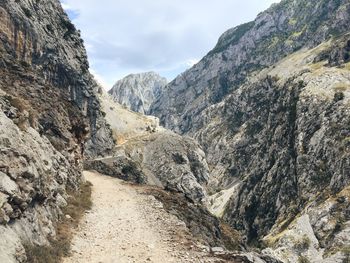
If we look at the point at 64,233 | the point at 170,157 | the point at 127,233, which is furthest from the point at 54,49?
the point at 64,233

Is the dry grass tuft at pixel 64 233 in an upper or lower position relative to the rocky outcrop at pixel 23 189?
lower

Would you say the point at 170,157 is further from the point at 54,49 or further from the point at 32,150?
the point at 32,150

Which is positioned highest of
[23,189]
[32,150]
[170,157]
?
[32,150]

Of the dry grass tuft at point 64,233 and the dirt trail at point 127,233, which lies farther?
the dirt trail at point 127,233

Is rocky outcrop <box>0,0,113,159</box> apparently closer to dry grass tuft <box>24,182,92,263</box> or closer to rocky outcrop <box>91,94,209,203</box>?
rocky outcrop <box>91,94,209,203</box>

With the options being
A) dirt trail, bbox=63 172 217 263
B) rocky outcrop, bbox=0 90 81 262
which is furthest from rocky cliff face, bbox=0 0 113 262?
dirt trail, bbox=63 172 217 263

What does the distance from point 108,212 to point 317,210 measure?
313 ft

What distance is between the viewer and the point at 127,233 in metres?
26.3

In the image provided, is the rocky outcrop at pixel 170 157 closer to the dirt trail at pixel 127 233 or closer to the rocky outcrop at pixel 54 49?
the rocky outcrop at pixel 54 49

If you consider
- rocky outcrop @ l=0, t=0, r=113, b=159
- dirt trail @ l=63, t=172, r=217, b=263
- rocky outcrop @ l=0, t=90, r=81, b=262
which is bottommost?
dirt trail @ l=63, t=172, r=217, b=263

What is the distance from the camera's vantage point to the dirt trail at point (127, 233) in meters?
Answer: 22.4

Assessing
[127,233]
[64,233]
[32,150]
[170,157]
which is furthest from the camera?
[170,157]

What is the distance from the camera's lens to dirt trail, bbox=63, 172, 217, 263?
73.6ft

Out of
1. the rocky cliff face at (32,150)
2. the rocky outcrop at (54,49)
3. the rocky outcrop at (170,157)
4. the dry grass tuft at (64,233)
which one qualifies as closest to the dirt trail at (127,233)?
the dry grass tuft at (64,233)
